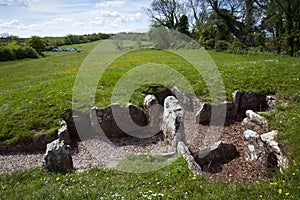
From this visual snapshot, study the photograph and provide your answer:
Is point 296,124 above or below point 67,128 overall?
above

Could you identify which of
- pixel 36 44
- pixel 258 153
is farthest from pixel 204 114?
pixel 36 44

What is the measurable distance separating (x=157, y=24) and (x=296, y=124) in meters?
48.4

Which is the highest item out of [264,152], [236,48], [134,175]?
[236,48]

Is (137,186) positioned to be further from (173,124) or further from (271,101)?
(271,101)

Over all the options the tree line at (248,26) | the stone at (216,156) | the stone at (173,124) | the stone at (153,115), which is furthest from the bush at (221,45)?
the stone at (216,156)

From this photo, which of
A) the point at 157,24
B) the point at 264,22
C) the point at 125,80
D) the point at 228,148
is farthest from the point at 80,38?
the point at 228,148

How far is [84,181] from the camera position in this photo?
5.86 meters

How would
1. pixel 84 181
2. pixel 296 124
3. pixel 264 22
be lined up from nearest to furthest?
pixel 84 181
pixel 296 124
pixel 264 22

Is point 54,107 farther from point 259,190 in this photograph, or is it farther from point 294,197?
point 294,197

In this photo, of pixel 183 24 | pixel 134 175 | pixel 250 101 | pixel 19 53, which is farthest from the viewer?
pixel 183 24

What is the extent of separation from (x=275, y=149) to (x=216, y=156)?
1.71 meters

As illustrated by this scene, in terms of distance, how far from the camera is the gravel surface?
6.82 meters

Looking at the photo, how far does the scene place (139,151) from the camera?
27.5 ft

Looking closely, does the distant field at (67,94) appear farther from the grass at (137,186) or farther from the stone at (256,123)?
the grass at (137,186)
